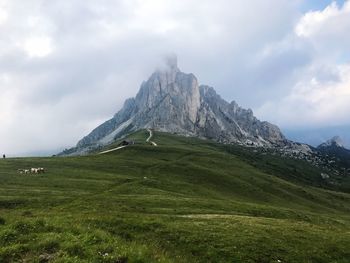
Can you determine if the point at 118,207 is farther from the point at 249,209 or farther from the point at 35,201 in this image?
the point at 249,209

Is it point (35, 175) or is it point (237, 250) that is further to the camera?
point (35, 175)

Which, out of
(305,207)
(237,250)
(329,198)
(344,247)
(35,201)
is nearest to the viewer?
(237,250)

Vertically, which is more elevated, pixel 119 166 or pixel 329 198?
pixel 119 166

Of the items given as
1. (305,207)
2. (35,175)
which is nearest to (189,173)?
(305,207)

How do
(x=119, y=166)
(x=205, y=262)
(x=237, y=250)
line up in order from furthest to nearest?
(x=119, y=166) → (x=237, y=250) → (x=205, y=262)

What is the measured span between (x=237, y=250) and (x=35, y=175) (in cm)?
7008

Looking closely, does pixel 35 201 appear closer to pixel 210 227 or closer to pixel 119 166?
pixel 210 227

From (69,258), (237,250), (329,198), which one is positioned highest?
(69,258)

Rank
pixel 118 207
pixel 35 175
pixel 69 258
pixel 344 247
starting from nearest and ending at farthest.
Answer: pixel 69 258, pixel 344 247, pixel 118 207, pixel 35 175

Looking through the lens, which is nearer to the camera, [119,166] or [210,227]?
[210,227]

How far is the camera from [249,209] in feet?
226

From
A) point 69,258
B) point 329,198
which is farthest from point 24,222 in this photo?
point 329,198

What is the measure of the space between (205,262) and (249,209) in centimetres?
4234

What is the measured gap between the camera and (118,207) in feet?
181
